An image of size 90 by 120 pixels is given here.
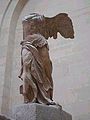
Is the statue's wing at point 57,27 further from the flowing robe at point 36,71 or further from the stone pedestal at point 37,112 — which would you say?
the stone pedestal at point 37,112

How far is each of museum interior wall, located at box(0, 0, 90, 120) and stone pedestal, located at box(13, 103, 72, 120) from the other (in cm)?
304

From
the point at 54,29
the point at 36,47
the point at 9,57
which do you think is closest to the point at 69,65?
the point at 9,57

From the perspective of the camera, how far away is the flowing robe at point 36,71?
5066mm

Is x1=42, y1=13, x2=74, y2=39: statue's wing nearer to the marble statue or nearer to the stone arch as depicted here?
the marble statue

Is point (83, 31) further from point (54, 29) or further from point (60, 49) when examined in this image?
point (54, 29)

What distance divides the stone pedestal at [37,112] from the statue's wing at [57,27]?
1495 millimetres

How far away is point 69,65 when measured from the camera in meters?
8.56

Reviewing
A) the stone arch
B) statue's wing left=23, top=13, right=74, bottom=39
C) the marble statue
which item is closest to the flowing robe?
the marble statue

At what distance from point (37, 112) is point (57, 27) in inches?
78.6

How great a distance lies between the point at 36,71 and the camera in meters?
5.16

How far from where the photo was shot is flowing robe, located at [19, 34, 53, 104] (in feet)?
16.6

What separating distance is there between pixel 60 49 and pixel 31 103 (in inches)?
167

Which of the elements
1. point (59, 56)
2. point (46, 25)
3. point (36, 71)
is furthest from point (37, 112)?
point (59, 56)

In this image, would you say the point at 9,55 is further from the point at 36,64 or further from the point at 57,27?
the point at 36,64
